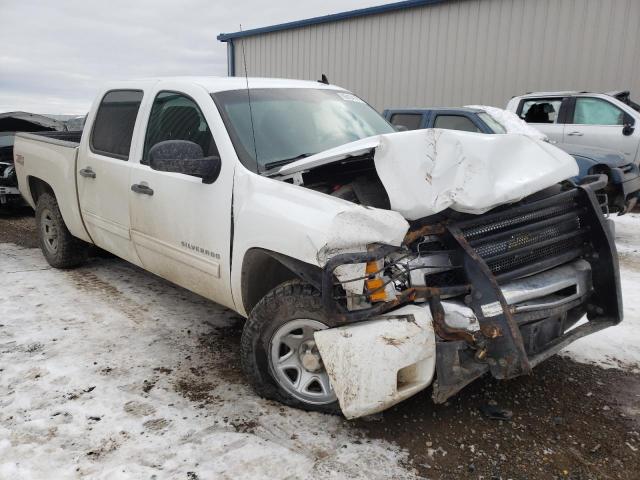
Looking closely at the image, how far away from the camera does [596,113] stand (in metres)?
8.98

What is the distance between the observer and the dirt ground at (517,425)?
2488 mm

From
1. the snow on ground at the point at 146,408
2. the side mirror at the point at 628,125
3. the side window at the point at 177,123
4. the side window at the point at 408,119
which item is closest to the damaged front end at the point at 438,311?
the snow on ground at the point at 146,408

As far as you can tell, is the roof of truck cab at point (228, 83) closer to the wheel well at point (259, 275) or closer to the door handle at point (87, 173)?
the door handle at point (87, 173)

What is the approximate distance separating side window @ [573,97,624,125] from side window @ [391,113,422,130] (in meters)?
2.99

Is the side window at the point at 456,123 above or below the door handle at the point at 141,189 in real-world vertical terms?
above

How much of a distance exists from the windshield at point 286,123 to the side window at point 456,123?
365 centimetres

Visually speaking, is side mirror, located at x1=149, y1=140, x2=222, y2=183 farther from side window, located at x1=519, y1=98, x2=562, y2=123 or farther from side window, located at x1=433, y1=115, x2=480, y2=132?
side window, located at x1=519, y1=98, x2=562, y2=123

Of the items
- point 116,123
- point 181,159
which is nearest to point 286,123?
point 181,159

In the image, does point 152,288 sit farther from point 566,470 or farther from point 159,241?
point 566,470

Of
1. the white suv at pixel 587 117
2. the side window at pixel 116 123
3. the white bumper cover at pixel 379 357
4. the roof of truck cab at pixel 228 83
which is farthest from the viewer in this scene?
the white suv at pixel 587 117

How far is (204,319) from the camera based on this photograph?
4.24m

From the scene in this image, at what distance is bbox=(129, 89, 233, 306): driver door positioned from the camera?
3.22m

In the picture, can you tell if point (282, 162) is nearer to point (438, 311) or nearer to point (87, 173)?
point (438, 311)

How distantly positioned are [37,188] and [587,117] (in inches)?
326
